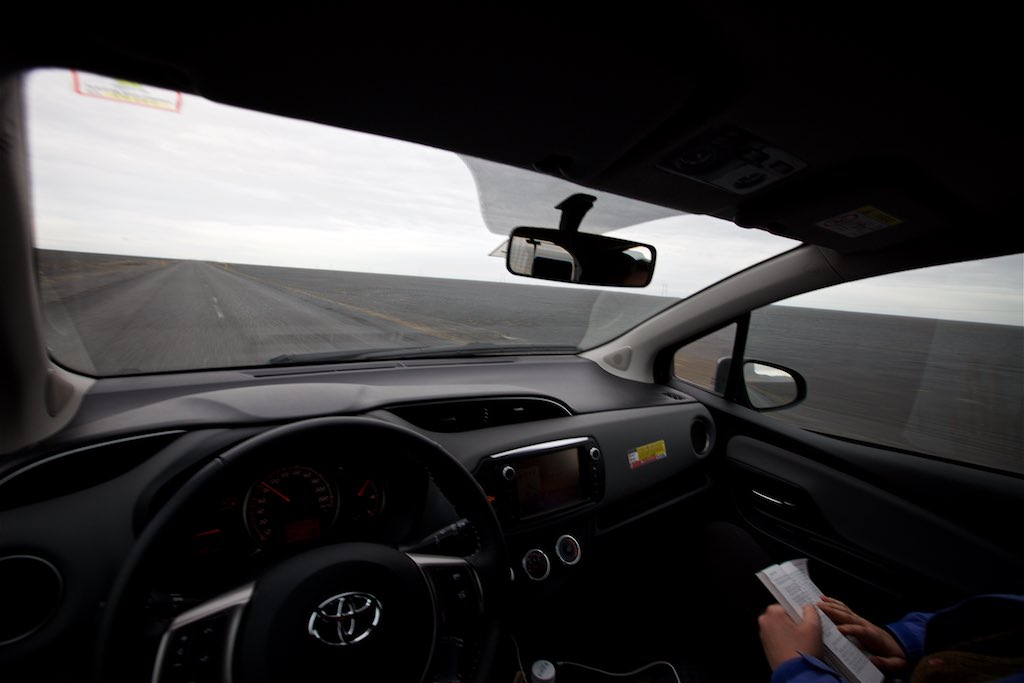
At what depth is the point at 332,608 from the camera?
1394 millimetres

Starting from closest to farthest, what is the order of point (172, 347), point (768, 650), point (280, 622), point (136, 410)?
point (280, 622), point (136, 410), point (768, 650), point (172, 347)

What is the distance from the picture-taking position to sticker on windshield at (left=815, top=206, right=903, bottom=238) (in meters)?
2.00

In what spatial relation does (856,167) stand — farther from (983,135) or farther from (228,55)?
(228,55)

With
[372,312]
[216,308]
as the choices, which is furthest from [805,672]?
[372,312]

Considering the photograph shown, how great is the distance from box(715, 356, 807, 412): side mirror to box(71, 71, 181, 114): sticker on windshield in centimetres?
361

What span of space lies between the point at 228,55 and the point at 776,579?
3.07m

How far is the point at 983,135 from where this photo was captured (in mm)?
1394

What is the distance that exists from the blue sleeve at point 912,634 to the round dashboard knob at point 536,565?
1.55 metres

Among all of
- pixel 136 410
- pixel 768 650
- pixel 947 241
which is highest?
pixel 947 241

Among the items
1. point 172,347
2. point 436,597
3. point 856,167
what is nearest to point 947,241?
point 856,167

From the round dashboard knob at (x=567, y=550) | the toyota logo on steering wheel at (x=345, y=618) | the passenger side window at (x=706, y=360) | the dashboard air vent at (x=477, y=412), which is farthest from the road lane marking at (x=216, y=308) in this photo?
the passenger side window at (x=706, y=360)

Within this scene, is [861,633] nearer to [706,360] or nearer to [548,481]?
[548,481]

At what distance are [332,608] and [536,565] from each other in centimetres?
135

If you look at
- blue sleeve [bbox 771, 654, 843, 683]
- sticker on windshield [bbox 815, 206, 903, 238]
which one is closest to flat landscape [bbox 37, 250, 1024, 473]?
sticker on windshield [bbox 815, 206, 903, 238]
